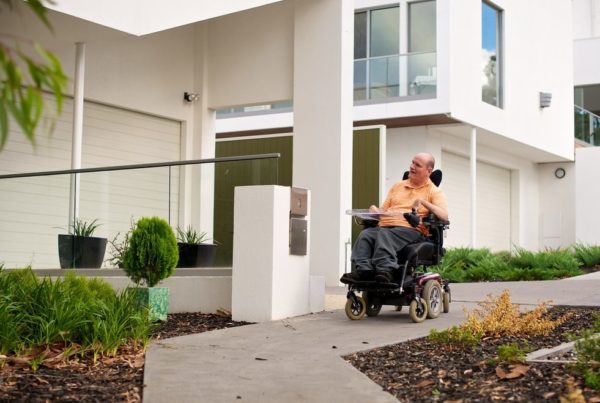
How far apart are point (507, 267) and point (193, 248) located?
7338 millimetres

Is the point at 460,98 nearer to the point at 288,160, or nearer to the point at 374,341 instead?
the point at 288,160

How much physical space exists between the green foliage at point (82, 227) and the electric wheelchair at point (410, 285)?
10.6 feet

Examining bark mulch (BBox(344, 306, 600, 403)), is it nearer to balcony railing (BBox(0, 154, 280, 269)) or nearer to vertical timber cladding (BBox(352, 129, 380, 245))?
balcony railing (BBox(0, 154, 280, 269))

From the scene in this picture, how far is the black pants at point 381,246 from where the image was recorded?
7910mm

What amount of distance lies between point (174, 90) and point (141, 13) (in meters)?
3.59

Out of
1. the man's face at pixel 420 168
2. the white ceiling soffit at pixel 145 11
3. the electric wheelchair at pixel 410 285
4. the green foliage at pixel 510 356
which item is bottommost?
the green foliage at pixel 510 356

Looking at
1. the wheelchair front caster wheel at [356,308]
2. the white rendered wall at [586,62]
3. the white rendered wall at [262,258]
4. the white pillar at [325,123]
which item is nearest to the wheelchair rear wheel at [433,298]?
the wheelchair front caster wheel at [356,308]

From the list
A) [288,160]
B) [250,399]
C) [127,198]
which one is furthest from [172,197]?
[288,160]

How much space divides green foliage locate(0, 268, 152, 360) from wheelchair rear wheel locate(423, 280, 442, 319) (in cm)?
255

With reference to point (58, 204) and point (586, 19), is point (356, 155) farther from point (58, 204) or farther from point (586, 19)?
point (586, 19)

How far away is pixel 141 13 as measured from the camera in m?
11.4

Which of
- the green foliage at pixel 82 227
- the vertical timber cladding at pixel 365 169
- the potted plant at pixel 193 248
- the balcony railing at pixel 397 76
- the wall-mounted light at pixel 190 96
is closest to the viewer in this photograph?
the potted plant at pixel 193 248

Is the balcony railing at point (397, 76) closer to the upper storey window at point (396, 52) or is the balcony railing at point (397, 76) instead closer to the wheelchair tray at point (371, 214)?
the upper storey window at point (396, 52)

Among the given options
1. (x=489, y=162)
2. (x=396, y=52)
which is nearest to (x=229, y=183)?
(x=396, y=52)
